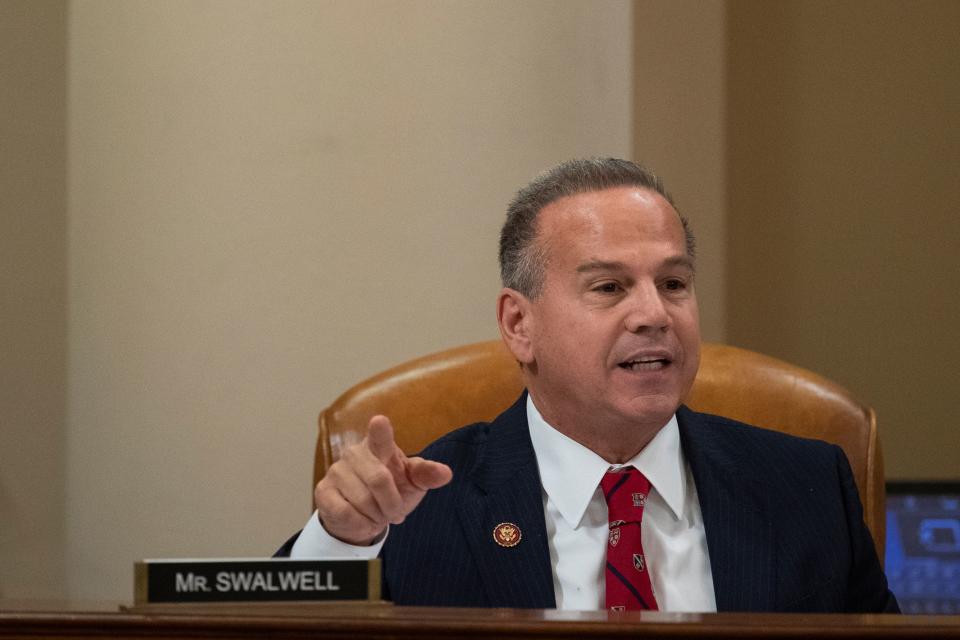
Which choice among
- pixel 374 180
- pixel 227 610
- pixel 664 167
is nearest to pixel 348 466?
pixel 227 610

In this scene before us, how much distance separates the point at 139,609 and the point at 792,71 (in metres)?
2.73

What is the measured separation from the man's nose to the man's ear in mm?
208

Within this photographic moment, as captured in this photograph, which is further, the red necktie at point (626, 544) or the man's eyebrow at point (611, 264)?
the man's eyebrow at point (611, 264)

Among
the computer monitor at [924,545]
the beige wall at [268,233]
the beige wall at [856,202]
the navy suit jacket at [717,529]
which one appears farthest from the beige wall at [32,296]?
the computer monitor at [924,545]

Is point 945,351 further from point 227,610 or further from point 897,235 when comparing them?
point 227,610

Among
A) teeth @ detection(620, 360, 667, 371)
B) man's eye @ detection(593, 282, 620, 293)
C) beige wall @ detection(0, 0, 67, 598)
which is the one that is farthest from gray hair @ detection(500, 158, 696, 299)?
beige wall @ detection(0, 0, 67, 598)

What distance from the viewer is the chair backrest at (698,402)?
2.11 meters

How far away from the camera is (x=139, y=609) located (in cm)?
114

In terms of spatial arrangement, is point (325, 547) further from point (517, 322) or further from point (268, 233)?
point (268, 233)

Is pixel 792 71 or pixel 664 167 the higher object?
pixel 792 71

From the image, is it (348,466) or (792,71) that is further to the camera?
(792,71)

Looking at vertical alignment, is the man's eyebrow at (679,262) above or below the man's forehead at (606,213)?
below

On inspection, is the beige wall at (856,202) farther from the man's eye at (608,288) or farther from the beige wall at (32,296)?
the beige wall at (32,296)

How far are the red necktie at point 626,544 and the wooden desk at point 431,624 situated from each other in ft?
2.22
